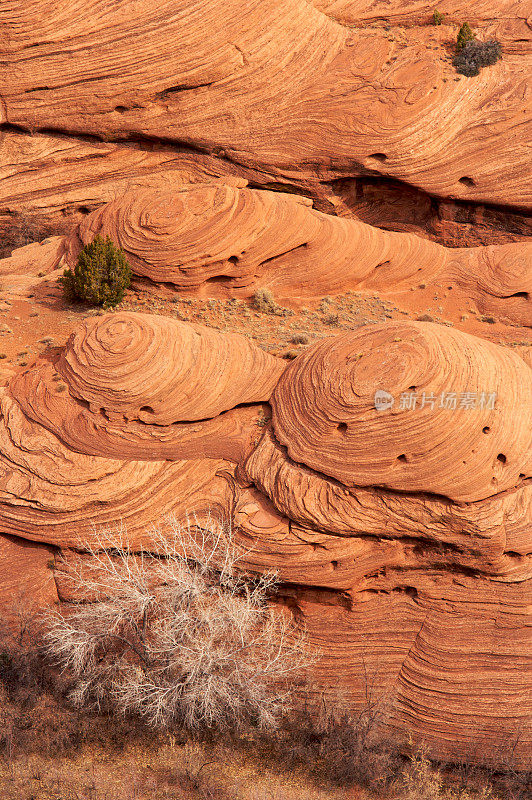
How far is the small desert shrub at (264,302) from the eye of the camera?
19.2 metres

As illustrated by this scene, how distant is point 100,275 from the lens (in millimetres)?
18484

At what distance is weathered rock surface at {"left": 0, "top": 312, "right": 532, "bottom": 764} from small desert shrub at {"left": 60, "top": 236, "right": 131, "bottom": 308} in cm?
375

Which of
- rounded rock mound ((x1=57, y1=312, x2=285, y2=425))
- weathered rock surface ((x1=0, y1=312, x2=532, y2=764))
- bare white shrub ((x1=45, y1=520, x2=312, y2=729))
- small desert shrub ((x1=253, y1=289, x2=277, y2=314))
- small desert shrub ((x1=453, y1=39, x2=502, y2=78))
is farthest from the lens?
small desert shrub ((x1=453, y1=39, x2=502, y2=78))

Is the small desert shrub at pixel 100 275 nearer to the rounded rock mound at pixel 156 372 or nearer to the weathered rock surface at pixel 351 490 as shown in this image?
the rounded rock mound at pixel 156 372

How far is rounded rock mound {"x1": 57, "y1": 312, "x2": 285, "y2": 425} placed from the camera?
14758mm

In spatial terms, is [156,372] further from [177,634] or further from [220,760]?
[220,760]

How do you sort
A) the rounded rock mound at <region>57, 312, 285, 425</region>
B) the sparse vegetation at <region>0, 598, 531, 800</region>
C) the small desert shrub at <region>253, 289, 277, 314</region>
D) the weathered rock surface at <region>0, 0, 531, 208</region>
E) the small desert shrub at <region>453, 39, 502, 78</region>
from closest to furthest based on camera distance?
1. the sparse vegetation at <region>0, 598, 531, 800</region>
2. the rounded rock mound at <region>57, 312, 285, 425</region>
3. the small desert shrub at <region>253, 289, 277, 314</region>
4. the weathered rock surface at <region>0, 0, 531, 208</region>
5. the small desert shrub at <region>453, 39, 502, 78</region>

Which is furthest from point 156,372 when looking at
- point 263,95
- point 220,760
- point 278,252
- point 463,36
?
point 463,36

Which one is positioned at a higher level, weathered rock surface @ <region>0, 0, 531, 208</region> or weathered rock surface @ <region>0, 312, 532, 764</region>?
weathered rock surface @ <region>0, 0, 531, 208</region>
